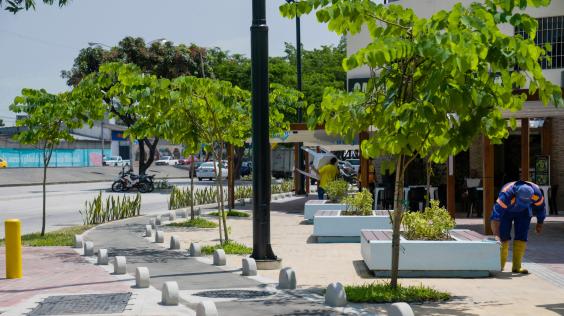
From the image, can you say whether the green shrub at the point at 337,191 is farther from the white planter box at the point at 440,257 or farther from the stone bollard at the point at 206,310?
the stone bollard at the point at 206,310

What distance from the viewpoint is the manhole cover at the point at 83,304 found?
9.23 m

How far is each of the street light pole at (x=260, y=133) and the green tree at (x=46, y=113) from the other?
273 inches

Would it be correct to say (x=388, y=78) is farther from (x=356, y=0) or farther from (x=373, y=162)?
(x=373, y=162)

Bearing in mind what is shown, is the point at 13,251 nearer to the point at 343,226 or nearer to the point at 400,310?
the point at 400,310

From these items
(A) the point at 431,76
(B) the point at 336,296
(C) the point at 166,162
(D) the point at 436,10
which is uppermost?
(D) the point at 436,10

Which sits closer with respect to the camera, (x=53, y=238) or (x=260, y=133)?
(x=260, y=133)

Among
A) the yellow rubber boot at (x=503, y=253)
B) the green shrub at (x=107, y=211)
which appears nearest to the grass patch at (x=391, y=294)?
the yellow rubber boot at (x=503, y=253)

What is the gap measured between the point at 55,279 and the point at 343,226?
22.5ft

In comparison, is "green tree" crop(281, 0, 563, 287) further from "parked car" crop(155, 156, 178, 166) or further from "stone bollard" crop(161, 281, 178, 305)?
"parked car" crop(155, 156, 178, 166)

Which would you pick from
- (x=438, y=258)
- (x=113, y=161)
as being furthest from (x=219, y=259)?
(x=113, y=161)

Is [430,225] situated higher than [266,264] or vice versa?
[430,225]

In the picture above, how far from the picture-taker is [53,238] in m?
18.2

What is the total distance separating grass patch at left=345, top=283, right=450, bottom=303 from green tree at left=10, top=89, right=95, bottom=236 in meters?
10.1

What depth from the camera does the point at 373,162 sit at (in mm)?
29328
